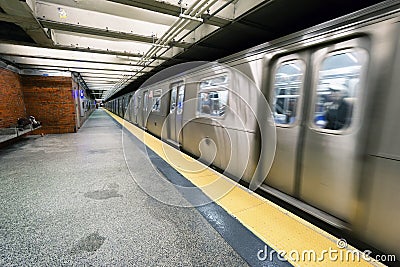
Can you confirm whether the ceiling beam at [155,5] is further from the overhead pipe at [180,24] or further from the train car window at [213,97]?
the train car window at [213,97]

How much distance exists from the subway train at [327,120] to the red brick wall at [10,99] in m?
6.21

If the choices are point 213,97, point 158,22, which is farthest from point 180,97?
point 158,22

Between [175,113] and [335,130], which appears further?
[175,113]

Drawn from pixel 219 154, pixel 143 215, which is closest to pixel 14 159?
pixel 143 215

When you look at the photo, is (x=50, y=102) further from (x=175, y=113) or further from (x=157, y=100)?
(x=175, y=113)

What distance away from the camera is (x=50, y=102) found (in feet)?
23.9

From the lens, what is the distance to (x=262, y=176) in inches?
101

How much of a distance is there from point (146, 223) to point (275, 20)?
9.95ft

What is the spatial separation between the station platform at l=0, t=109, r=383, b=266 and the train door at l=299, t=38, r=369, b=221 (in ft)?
1.24

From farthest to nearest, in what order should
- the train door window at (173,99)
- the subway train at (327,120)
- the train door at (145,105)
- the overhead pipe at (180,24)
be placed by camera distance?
the train door at (145,105) → the train door window at (173,99) → the overhead pipe at (180,24) → the subway train at (327,120)

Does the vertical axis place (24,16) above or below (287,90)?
above

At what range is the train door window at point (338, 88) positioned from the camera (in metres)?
1.59

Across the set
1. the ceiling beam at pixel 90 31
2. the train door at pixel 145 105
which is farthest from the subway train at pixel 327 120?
the train door at pixel 145 105

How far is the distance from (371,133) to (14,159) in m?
6.05
